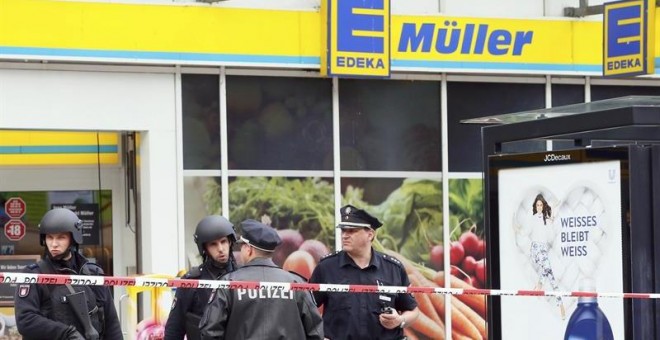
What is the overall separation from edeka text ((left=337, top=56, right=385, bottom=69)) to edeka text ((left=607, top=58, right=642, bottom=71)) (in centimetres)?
272

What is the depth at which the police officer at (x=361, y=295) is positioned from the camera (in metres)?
9.05

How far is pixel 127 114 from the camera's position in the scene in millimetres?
14016

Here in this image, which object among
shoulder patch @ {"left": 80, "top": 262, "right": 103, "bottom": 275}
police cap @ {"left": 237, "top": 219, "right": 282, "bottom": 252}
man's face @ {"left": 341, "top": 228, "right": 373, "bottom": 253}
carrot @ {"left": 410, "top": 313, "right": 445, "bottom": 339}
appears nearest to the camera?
police cap @ {"left": 237, "top": 219, "right": 282, "bottom": 252}

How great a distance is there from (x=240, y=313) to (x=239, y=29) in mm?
7509

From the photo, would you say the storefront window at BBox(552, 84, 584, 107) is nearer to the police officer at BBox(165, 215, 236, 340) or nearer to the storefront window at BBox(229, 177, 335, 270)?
the storefront window at BBox(229, 177, 335, 270)

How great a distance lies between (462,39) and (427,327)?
10.7 ft

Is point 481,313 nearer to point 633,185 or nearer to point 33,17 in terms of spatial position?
point 33,17

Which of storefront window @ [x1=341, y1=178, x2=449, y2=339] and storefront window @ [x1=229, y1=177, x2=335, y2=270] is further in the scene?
storefront window @ [x1=341, y1=178, x2=449, y2=339]

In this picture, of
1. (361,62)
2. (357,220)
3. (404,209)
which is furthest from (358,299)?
A: (404,209)

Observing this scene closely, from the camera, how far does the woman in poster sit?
895 cm

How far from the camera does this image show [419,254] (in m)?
15.4

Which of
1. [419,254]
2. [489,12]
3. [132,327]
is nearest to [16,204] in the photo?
[132,327]

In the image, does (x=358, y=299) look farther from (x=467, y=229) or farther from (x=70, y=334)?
(x=467, y=229)

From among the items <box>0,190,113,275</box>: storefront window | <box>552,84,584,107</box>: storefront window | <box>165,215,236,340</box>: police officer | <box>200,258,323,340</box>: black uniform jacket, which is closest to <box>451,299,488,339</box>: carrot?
<box>552,84,584,107</box>: storefront window
